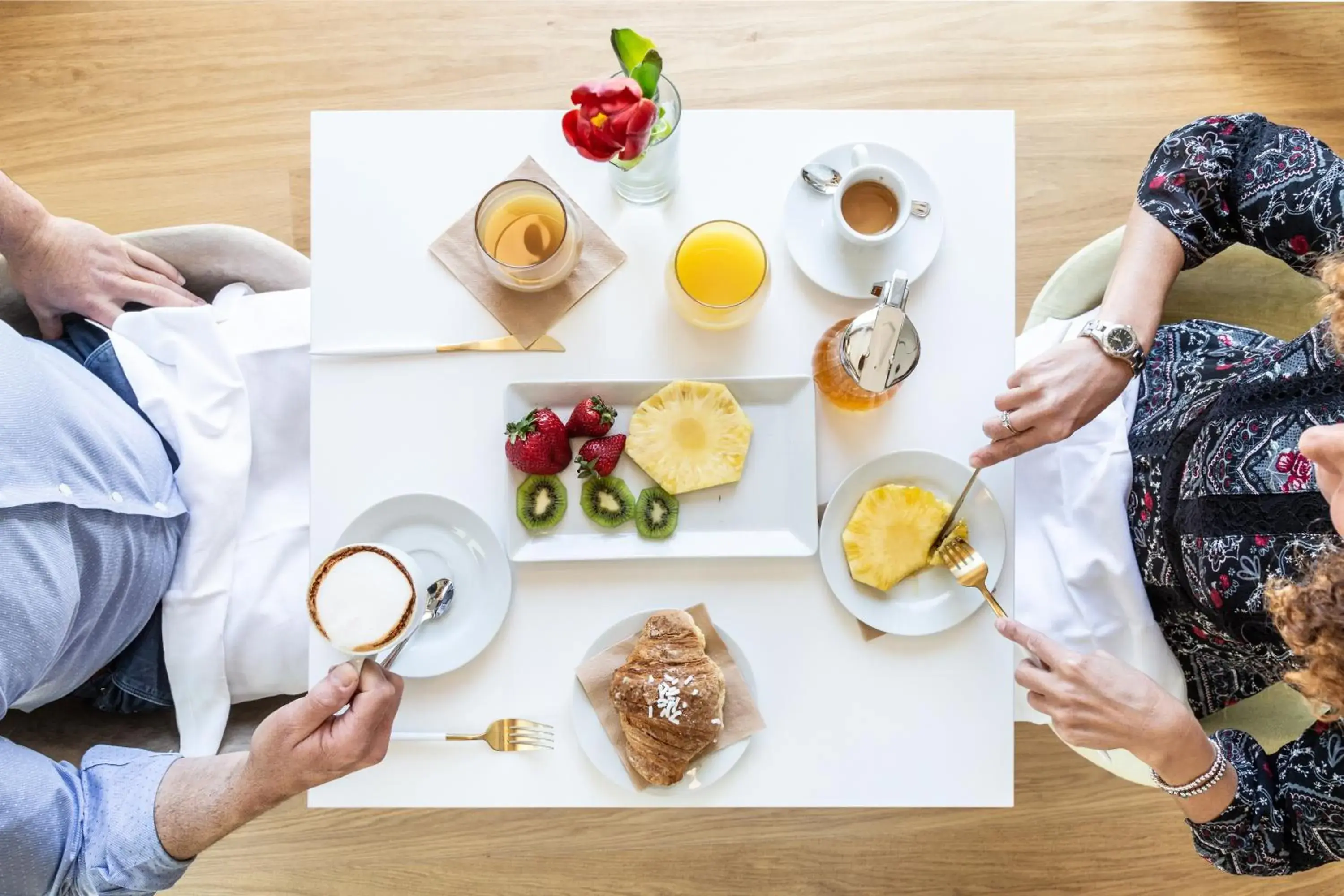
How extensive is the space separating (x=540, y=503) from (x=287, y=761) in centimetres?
41

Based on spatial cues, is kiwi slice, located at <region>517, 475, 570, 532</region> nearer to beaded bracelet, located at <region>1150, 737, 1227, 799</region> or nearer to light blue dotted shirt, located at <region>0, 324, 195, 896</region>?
light blue dotted shirt, located at <region>0, 324, 195, 896</region>

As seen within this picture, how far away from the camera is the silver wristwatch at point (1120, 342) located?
1059 mm

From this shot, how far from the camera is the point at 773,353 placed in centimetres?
112

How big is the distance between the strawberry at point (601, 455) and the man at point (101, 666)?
334 millimetres

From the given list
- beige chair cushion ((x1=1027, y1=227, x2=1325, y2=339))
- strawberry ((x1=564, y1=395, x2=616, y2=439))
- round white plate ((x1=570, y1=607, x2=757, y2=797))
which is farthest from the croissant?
beige chair cushion ((x1=1027, y1=227, x2=1325, y2=339))

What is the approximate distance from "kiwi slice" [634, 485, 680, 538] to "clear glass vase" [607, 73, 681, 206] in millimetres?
372

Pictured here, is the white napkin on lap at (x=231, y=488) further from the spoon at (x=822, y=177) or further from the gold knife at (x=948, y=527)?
the gold knife at (x=948, y=527)

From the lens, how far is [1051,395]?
1056 millimetres

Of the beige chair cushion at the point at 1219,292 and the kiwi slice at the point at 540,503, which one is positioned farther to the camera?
the beige chair cushion at the point at 1219,292

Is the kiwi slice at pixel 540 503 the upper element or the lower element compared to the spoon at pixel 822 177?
lower

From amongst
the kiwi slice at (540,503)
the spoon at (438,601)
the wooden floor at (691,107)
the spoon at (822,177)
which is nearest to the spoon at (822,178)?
the spoon at (822,177)

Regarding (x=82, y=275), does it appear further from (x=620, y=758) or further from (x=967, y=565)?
(x=967, y=565)

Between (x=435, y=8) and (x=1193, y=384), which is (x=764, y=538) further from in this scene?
(x=435, y=8)

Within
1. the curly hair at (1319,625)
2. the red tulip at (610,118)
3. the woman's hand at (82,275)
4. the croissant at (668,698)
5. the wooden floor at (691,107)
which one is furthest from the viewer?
the wooden floor at (691,107)
